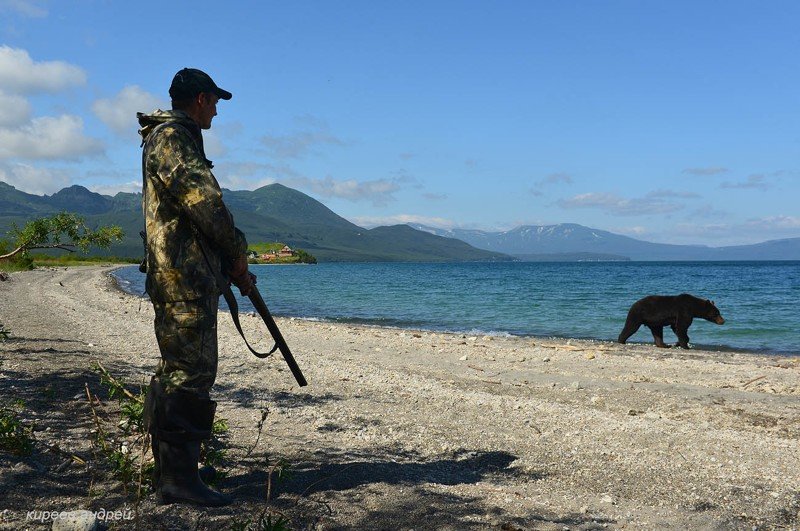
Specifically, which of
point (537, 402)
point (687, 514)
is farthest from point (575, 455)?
point (537, 402)

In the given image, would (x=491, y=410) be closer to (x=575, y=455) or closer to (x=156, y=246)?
(x=575, y=455)

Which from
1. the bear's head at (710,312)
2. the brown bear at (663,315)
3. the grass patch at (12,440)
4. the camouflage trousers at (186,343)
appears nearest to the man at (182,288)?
the camouflage trousers at (186,343)

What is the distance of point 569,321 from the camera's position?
28938 mm

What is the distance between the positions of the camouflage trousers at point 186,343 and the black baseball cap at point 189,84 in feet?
5.02

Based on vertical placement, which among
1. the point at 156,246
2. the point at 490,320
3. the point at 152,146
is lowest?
the point at 490,320

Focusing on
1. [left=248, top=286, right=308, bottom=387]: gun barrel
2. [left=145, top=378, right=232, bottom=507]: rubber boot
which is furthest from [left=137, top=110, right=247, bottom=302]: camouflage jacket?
[left=145, top=378, right=232, bottom=507]: rubber boot

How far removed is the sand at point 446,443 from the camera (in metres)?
4.32

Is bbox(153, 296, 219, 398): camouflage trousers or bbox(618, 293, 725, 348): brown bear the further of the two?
bbox(618, 293, 725, 348): brown bear

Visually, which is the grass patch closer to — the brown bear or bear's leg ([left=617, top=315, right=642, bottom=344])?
the brown bear

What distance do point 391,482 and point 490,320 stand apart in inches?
972

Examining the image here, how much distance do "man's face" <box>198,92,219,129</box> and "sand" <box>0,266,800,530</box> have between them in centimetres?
236

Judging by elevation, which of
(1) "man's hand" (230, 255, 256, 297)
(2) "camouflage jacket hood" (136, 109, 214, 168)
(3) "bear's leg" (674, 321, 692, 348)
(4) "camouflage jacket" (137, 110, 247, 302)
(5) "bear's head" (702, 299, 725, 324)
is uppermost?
(2) "camouflage jacket hood" (136, 109, 214, 168)

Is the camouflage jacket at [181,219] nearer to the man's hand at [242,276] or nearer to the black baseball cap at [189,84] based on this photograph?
the man's hand at [242,276]

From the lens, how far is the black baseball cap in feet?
14.3
